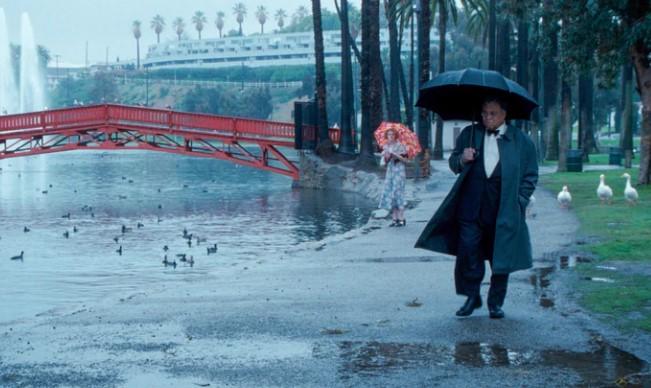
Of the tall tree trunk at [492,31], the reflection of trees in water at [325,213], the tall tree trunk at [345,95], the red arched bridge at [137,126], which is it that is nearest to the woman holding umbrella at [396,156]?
the reflection of trees in water at [325,213]

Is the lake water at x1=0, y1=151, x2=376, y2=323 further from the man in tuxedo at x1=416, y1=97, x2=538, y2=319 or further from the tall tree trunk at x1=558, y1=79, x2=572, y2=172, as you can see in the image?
the tall tree trunk at x1=558, y1=79, x2=572, y2=172

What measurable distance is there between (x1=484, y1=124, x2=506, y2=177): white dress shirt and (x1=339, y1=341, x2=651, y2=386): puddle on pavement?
4.90 ft

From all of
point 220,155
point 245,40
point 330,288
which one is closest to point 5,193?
point 220,155

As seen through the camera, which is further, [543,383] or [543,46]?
[543,46]

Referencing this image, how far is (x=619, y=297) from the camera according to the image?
10.1 meters

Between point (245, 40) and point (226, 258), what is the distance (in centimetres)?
18435

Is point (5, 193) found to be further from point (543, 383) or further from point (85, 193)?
point (543, 383)

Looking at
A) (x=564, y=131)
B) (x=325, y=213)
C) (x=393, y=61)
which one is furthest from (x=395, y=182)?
(x=393, y=61)

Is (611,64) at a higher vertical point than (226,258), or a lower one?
higher

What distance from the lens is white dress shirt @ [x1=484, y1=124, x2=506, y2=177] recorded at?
8898mm

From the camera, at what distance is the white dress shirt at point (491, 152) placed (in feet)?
29.2

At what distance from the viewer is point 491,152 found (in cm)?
893

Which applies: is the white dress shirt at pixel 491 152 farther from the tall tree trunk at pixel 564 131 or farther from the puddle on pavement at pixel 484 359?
the tall tree trunk at pixel 564 131

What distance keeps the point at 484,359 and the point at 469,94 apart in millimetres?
2573
